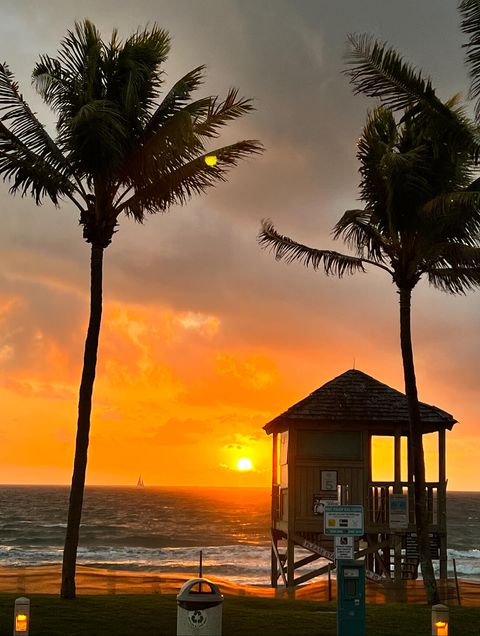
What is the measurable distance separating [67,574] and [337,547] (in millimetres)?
6239

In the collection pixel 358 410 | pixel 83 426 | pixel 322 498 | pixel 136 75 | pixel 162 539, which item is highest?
pixel 136 75

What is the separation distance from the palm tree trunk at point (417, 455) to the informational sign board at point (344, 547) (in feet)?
16.6

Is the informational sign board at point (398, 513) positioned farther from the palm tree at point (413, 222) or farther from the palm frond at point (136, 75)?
the palm frond at point (136, 75)

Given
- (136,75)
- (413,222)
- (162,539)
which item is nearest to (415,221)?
(413,222)

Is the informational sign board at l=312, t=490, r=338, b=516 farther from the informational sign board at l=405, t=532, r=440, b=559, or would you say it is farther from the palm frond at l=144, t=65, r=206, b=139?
the palm frond at l=144, t=65, r=206, b=139

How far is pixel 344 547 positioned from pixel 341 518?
0.52 meters

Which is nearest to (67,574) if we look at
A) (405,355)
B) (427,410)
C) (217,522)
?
(405,355)

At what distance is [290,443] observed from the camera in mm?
27609

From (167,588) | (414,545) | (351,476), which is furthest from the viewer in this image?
(414,545)

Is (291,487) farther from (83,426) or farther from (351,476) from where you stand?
(83,426)

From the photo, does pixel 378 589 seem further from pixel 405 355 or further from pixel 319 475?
pixel 405 355

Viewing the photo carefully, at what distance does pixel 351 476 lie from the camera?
89.2 ft

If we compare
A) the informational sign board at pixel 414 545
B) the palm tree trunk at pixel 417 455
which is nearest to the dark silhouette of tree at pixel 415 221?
the palm tree trunk at pixel 417 455

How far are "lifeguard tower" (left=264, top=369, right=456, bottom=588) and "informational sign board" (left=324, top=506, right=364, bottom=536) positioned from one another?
34.9 ft
